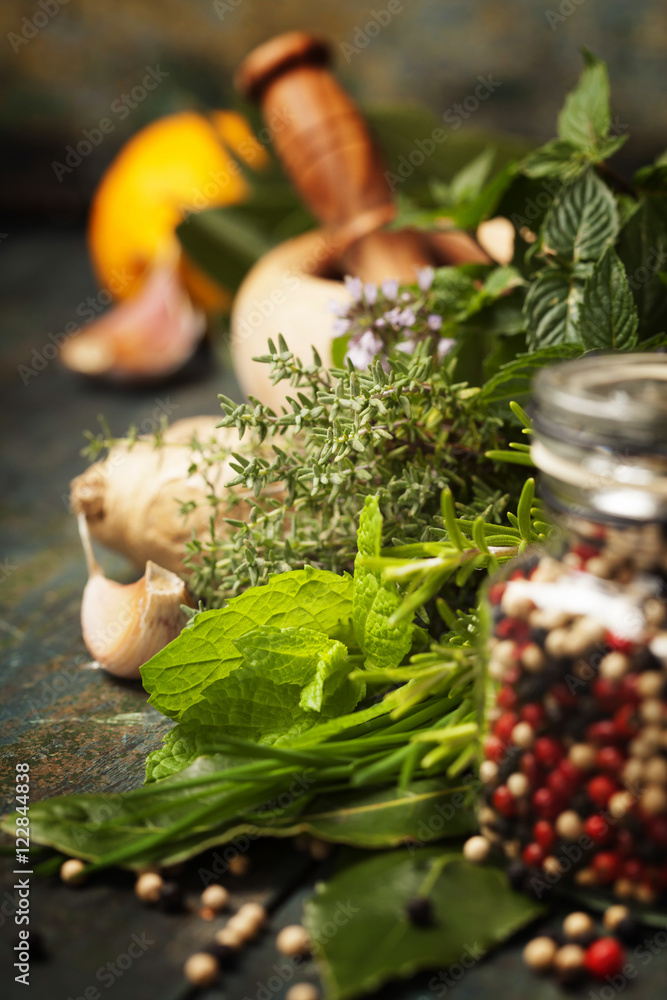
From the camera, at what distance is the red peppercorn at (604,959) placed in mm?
412

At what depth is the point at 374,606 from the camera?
563 mm

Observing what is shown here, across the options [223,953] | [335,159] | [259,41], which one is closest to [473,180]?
[335,159]

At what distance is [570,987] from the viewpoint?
0.41 metres

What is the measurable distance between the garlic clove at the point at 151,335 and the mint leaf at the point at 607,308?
94 cm

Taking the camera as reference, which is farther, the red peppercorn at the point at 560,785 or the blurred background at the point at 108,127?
the blurred background at the point at 108,127

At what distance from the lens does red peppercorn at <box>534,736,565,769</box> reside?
427 mm

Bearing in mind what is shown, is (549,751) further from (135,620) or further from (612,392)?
(135,620)

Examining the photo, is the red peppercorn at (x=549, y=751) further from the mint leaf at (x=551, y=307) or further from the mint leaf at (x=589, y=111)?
the mint leaf at (x=589, y=111)

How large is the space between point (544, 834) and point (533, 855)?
2 cm

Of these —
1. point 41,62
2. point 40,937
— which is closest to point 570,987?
point 40,937

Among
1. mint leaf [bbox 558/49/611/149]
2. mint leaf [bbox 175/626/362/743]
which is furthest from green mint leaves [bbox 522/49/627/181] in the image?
mint leaf [bbox 175/626/362/743]

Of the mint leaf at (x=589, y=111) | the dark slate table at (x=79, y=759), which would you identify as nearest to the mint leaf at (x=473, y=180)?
the mint leaf at (x=589, y=111)

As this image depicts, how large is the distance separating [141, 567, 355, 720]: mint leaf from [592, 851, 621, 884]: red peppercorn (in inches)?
9.1

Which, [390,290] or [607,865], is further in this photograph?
[390,290]
